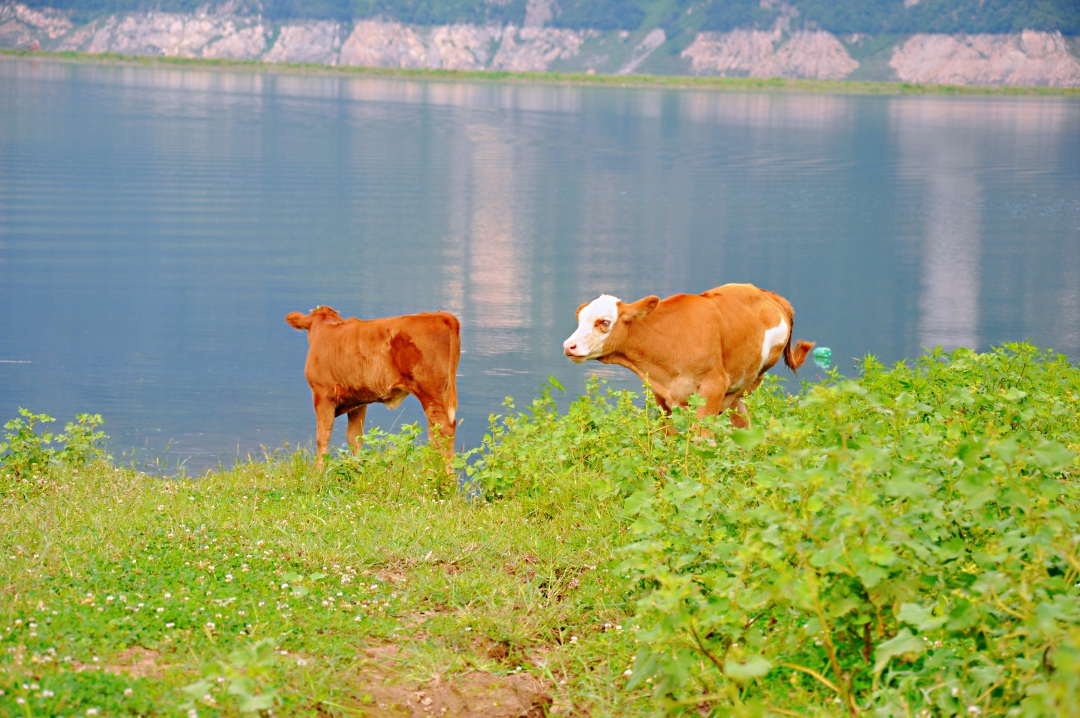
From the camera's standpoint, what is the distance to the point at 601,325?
7.91 meters

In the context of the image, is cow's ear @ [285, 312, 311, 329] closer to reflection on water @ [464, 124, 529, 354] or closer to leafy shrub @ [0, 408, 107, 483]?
leafy shrub @ [0, 408, 107, 483]

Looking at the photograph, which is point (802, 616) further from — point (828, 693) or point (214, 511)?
point (214, 511)

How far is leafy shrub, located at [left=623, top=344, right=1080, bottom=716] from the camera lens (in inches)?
157

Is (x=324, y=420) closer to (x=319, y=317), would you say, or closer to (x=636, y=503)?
(x=319, y=317)

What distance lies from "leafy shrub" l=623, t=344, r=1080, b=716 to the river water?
24.7ft

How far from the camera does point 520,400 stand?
1366 cm

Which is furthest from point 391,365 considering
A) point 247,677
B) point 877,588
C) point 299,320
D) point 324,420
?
point 877,588

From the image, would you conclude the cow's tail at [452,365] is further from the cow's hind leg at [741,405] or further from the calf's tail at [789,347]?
the calf's tail at [789,347]

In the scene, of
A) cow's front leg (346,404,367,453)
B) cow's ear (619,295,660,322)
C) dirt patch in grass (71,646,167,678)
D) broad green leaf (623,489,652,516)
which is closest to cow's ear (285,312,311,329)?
cow's front leg (346,404,367,453)

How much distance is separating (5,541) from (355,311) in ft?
40.3

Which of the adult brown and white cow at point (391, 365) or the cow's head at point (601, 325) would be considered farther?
the adult brown and white cow at point (391, 365)

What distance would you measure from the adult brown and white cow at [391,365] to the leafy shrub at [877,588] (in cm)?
371

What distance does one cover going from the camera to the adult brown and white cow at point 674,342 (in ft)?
26.0

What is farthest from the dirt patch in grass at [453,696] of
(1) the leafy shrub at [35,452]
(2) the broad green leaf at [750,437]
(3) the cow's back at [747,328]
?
(1) the leafy shrub at [35,452]
